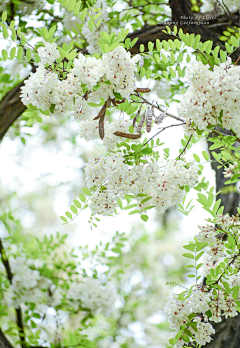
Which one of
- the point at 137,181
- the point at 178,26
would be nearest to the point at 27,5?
the point at 178,26

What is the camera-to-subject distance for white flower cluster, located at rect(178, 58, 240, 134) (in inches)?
22.0

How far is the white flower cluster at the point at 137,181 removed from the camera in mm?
675

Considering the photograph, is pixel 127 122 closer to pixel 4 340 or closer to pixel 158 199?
pixel 158 199

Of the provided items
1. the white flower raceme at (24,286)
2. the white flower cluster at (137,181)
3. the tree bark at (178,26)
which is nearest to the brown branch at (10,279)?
the white flower raceme at (24,286)

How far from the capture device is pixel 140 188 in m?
0.71

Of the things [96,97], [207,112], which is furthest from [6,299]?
[207,112]

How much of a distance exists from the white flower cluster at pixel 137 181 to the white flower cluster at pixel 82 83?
0.12 metres

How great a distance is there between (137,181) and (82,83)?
0.77 feet

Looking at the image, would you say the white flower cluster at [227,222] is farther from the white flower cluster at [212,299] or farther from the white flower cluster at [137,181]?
the white flower cluster at [137,181]

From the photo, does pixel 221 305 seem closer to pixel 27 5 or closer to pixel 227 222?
pixel 227 222

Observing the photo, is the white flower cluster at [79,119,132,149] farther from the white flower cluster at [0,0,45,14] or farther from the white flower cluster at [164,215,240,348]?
the white flower cluster at [0,0,45,14]

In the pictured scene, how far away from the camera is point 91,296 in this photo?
1.68m

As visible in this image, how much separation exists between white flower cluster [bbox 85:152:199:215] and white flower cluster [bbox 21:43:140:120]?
0.12 m

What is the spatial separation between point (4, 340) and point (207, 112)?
1.30 metres
